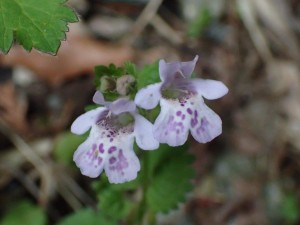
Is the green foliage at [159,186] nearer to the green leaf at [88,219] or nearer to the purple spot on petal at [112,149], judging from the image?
the green leaf at [88,219]

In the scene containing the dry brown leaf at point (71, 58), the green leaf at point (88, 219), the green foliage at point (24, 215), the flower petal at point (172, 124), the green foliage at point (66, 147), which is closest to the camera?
the flower petal at point (172, 124)

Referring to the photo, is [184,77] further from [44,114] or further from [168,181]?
[44,114]

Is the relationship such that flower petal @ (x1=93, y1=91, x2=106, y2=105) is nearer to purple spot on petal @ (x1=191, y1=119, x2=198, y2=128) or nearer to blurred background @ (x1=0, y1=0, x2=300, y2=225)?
purple spot on petal @ (x1=191, y1=119, x2=198, y2=128)

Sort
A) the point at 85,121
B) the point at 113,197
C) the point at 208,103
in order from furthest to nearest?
the point at 208,103
the point at 113,197
the point at 85,121

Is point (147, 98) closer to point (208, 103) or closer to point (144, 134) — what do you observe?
point (144, 134)

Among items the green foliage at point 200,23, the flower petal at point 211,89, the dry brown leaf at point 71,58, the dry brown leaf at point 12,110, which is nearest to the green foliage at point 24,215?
the dry brown leaf at point 12,110

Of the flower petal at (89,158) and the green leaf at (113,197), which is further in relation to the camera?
the green leaf at (113,197)

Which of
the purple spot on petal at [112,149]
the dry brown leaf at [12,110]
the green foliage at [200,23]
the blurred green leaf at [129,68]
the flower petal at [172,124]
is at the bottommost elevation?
the dry brown leaf at [12,110]

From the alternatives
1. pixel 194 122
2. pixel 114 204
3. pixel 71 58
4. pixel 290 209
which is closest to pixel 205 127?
pixel 194 122

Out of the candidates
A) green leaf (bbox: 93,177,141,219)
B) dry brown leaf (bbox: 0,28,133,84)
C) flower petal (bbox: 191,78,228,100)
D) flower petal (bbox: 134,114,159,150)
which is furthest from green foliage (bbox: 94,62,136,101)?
dry brown leaf (bbox: 0,28,133,84)
